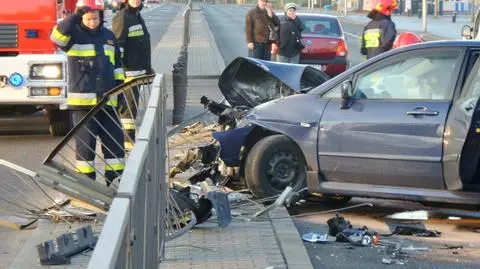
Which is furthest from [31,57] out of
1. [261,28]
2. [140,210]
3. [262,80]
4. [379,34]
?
[140,210]

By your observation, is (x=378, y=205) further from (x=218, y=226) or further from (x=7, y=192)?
(x=7, y=192)

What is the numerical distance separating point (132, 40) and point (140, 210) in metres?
7.68

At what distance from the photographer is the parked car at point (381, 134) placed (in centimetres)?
798

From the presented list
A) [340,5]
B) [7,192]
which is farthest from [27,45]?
[340,5]

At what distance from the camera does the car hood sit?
33.0ft

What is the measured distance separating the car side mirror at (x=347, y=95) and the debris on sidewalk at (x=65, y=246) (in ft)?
8.25

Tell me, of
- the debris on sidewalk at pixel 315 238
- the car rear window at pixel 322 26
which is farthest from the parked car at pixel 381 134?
the car rear window at pixel 322 26

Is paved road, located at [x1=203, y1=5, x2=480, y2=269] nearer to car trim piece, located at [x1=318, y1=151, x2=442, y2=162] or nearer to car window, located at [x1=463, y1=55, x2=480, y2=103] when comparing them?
car trim piece, located at [x1=318, y1=151, x2=442, y2=162]

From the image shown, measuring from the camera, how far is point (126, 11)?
1152 centimetres

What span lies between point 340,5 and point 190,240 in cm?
9280

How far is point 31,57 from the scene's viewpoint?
41.2ft

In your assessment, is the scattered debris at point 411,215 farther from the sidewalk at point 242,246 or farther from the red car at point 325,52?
the red car at point 325,52

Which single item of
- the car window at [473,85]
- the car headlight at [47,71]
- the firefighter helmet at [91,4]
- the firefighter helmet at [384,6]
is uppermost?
the firefighter helmet at [91,4]

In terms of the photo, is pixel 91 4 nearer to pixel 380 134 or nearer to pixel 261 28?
pixel 380 134
